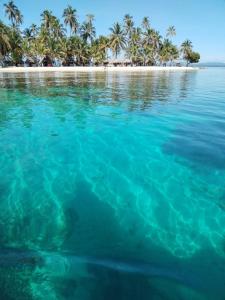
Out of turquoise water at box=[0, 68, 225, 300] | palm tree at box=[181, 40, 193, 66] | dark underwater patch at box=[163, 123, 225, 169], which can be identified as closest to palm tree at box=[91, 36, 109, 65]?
palm tree at box=[181, 40, 193, 66]

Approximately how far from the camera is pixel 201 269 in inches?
159

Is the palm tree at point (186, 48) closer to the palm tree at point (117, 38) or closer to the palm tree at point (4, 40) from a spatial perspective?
the palm tree at point (117, 38)

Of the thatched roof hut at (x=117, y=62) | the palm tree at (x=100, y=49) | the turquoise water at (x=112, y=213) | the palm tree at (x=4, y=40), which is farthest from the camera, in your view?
the thatched roof hut at (x=117, y=62)

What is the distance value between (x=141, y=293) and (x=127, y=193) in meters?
2.89

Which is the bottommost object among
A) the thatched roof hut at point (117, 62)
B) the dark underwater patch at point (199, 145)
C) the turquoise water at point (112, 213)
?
the turquoise water at point (112, 213)

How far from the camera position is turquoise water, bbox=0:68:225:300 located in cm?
379

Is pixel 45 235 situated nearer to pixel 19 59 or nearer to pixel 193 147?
pixel 193 147

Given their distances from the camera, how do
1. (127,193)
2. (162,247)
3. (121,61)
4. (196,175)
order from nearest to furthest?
1. (162,247)
2. (127,193)
3. (196,175)
4. (121,61)

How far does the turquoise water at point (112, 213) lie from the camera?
379 centimetres

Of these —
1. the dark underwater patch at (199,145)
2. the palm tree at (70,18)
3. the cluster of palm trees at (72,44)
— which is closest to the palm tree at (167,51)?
the cluster of palm trees at (72,44)

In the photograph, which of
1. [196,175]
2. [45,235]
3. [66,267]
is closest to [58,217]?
[45,235]

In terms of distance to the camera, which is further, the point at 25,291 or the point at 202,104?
the point at 202,104

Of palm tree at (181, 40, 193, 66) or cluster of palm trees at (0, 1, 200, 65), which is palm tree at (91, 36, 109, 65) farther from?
palm tree at (181, 40, 193, 66)

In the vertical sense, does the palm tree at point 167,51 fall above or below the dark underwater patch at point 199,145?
above
